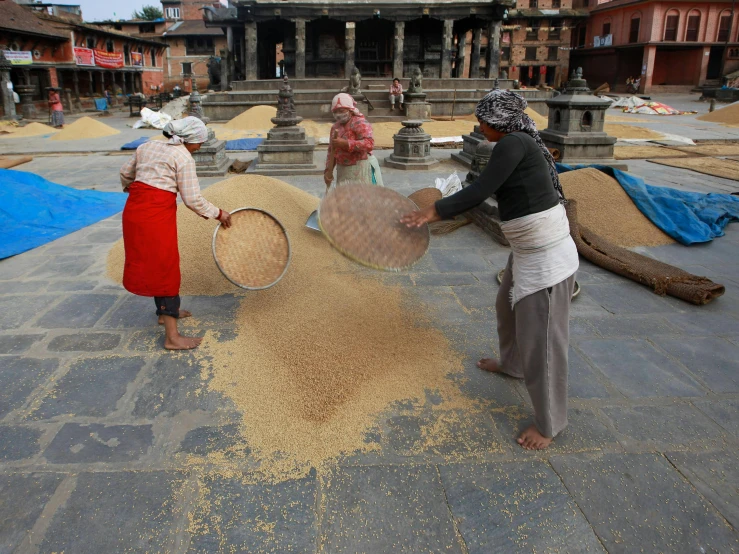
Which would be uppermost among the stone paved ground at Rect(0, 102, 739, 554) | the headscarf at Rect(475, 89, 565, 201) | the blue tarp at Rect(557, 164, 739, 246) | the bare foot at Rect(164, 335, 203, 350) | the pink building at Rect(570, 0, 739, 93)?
the pink building at Rect(570, 0, 739, 93)

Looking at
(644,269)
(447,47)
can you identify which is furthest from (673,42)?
(644,269)

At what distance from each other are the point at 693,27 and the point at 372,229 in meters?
38.8

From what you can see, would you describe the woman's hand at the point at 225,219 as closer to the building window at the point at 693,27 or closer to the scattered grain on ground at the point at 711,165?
the scattered grain on ground at the point at 711,165

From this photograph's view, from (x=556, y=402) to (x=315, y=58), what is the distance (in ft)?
83.2

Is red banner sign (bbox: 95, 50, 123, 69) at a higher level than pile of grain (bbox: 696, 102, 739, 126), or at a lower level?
higher

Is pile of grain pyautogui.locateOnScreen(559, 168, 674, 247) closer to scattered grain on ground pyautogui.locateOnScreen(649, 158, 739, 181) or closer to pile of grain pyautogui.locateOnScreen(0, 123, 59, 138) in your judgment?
scattered grain on ground pyautogui.locateOnScreen(649, 158, 739, 181)

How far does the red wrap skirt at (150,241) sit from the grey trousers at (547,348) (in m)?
2.07

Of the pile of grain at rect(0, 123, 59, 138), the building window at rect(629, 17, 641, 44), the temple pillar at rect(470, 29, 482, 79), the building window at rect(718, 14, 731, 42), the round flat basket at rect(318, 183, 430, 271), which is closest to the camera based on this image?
the round flat basket at rect(318, 183, 430, 271)

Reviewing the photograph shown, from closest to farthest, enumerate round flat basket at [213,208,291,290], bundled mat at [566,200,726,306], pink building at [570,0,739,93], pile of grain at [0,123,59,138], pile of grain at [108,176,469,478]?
pile of grain at [108,176,469,478], round flat basket at [213,208,291,290], bundled mat at [566,200,726,306], pile of grain at [0,123,59,138], pink building at [570,0,739,93]

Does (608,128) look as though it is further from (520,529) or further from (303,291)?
(520,529)

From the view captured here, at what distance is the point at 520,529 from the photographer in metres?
1.98

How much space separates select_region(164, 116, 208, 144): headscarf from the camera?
3.06 metres

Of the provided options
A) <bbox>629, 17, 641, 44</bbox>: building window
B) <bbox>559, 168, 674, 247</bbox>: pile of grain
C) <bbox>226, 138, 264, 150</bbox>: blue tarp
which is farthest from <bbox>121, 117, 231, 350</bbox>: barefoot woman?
<bbox>629, 17, 641, 44</bbox>: building window

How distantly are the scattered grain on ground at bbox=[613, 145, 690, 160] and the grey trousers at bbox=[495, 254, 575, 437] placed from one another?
390 inches
